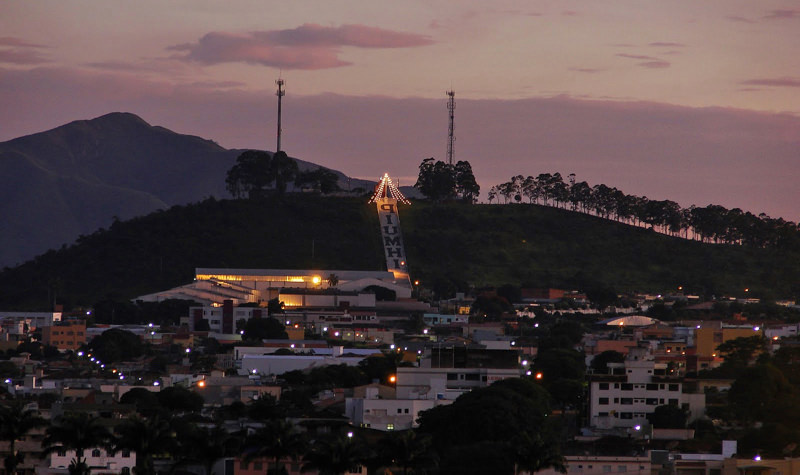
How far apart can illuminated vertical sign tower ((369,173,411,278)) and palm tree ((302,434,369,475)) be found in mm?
118566

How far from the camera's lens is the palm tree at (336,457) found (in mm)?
49969

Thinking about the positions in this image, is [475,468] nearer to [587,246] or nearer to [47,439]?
[47,439]

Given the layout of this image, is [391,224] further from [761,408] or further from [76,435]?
[76,435]

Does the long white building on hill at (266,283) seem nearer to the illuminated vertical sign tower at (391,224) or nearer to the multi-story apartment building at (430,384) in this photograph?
the illuminated vertical sign tower at (391,224)

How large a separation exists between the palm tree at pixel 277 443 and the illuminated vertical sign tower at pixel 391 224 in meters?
116

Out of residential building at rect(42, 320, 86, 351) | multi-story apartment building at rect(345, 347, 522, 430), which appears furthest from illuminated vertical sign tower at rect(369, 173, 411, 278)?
multi-story apartment building at rect(345, 347, 522, 430)

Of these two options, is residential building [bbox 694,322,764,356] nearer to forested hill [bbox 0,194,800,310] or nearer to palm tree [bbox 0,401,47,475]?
forested hill [bbox 0,194,800,310]

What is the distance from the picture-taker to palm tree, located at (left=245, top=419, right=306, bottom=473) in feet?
174

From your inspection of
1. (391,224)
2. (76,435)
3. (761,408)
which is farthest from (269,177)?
(76,435)

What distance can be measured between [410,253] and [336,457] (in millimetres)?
128126

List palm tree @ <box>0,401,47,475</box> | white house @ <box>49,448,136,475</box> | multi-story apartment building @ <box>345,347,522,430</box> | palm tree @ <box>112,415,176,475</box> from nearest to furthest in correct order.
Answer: palm tree @ <box>112,415,176,475</box>
palm tree @ <box>0,401,47,475</box>
white house @ <box>49,448,136,475</box>
multi-story apartment building @ <box>345,347,522,430</box>

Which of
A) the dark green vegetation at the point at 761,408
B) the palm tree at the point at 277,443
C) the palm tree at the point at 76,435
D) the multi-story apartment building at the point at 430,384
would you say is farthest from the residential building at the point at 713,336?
the palm tree at the point at 76,435

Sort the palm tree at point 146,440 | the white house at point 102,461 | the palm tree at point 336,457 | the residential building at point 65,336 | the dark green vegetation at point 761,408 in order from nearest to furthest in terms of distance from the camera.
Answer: the palm tree at point 336,457, the palm tree at point 146,440, the white house at point 102,461, the dark green vegetation at point 761,408, the residential building at point 65,336

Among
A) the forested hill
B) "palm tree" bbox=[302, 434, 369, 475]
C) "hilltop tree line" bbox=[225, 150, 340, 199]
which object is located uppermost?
"hilltop tree line" bbox=[225, 150, 340, 199]
